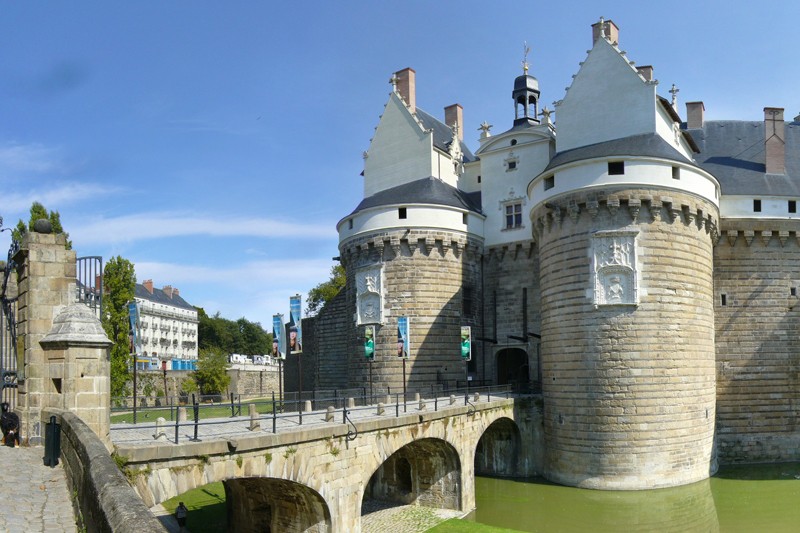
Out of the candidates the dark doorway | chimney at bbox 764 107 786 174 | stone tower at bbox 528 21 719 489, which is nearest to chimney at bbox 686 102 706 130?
chimney at bbox 764 107 786 174

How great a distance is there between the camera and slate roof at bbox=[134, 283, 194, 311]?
78.4 meters

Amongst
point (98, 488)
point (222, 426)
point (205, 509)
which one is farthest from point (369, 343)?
point (98, 488)

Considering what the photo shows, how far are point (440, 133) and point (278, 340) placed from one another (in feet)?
58.5

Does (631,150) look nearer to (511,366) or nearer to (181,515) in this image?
(511,366)

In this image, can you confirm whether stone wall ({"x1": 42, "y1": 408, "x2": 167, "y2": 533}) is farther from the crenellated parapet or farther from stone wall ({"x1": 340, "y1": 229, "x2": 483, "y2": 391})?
stone wall ({"x1": 340, "y1": 229, "x2": 483, "y2": 391})

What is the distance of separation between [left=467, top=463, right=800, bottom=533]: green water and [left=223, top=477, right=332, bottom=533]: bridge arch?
731 cm

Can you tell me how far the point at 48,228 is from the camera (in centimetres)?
1192

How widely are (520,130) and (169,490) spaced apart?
2604cm

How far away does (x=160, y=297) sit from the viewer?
3290 inches

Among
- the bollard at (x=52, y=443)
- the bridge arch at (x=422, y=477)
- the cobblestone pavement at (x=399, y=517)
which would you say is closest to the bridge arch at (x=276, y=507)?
the cobblestone pavement at (x=399, y=517)

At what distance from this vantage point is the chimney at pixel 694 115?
34619 millimetres

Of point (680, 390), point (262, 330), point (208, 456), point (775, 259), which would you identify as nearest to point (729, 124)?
point (775, 259)

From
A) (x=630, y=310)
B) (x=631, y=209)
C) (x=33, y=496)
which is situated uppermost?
(x=631, y=209)

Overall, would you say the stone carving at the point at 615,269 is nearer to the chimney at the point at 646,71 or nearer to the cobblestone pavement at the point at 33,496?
the chimney at the point at 646,71
